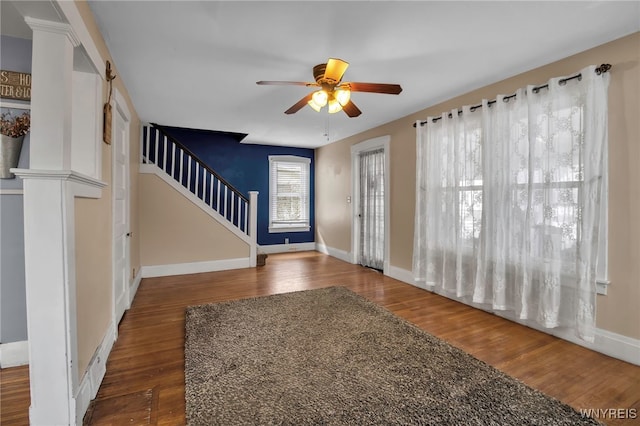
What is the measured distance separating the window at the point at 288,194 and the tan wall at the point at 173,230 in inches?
72.6

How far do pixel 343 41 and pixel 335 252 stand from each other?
452 centimetres

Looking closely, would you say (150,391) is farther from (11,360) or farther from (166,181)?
(166,181)

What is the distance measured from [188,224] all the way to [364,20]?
403 centimetres

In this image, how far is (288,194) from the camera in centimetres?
686

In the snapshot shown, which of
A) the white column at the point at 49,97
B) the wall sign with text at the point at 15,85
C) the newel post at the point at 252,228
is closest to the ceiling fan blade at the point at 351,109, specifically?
the white column at the point at 49,97

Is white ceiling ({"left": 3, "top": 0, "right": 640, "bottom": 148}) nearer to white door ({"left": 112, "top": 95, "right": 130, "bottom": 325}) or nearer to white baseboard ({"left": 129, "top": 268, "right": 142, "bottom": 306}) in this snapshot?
white door ({"left": 112, "top": 95, "right": 130, "bottom": 325})

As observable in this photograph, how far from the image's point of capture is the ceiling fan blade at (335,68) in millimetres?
2117

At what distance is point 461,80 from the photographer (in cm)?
307

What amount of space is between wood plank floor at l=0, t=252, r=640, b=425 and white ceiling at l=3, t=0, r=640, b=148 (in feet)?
8.32

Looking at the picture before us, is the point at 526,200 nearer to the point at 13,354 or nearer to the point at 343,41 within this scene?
the point at 343,41

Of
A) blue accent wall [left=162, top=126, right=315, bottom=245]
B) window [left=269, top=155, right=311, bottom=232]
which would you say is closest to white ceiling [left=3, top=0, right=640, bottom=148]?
blue accent wall [left=162, top=126, right=315, bottom=245]

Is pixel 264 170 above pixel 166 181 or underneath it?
above

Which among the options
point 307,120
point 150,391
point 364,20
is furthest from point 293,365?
point 307,120

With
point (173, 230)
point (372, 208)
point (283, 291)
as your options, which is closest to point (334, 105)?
point (283, 291)
